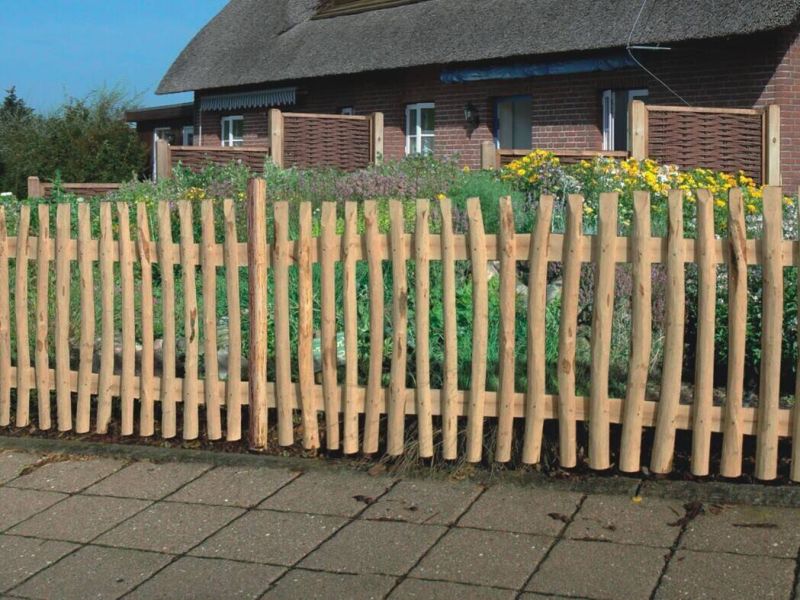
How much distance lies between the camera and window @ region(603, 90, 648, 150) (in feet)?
58.6

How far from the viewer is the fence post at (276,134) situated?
51.5 feet

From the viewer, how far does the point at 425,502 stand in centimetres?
530

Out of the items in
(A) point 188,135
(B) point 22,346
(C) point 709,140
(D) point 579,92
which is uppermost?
(A) point 188,135

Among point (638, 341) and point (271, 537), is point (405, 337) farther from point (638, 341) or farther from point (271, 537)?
point (271, 537)

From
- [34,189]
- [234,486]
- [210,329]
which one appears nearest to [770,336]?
[234,486]

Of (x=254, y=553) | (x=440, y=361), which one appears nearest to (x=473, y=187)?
(x=440, y=361)

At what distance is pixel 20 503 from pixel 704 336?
324cm

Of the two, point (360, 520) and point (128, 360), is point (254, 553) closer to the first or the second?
point (360, 520)

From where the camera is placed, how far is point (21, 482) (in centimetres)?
598

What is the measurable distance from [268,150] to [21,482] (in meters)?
10.4

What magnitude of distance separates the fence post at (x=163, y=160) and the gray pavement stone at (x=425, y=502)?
31.9ft

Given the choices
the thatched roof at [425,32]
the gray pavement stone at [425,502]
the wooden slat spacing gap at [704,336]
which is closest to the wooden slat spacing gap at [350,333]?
the gray pavement stone at [425,502]

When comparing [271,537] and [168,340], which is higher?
[168,340]

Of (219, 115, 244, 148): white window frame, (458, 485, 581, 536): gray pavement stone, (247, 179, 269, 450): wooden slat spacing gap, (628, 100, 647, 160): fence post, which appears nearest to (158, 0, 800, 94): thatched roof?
(219, 115, 244, 148): white window frame
